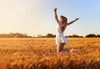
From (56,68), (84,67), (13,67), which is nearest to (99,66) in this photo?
(84,67)

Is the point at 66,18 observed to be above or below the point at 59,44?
above

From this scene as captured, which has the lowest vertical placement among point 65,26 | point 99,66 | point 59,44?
point 99,66

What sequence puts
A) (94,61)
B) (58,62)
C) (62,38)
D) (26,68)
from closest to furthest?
(26,68)
(58,62)
(94,61)
(62,38)

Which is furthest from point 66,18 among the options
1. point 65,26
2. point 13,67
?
point 13,67

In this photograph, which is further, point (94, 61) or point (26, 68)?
point (94, 61)

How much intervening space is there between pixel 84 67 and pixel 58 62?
500 mm

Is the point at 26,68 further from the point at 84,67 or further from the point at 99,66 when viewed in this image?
the point at 99,66

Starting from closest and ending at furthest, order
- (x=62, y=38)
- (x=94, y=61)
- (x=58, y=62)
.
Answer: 1. (x=58, y=62)
2. (x=94, y=61)
3. (x=62, y=38)

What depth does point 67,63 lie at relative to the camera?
9.18 feet

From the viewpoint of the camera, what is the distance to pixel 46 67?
8.84ft

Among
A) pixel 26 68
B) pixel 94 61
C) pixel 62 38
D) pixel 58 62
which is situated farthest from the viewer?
pixel 62 38

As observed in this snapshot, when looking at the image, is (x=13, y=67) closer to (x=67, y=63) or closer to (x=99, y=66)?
(x=67, y=63)

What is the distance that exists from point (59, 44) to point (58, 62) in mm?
1842

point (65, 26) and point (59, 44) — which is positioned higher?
point (65, 26)
